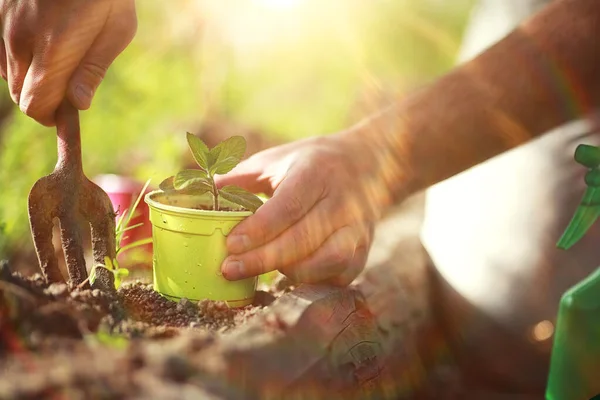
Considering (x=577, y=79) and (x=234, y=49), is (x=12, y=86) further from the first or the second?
(x=234, y=49)

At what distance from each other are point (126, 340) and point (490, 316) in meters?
1.54

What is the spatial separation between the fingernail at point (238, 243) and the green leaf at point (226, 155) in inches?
7.2

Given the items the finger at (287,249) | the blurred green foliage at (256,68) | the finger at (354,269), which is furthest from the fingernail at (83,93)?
the blurred green foliage at (256,68)

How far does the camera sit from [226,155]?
1.39 meters

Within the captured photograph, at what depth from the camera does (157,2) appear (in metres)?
4.69

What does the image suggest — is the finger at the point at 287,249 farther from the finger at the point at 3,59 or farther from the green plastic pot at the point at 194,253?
the finger at the point at 3,59

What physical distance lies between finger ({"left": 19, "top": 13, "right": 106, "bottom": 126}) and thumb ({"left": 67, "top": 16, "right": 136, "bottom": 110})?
1 cm

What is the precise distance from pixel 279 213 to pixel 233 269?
0.15 metres

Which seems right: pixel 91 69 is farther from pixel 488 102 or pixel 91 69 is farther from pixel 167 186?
pixel 488 102

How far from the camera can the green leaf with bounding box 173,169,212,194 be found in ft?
4.34

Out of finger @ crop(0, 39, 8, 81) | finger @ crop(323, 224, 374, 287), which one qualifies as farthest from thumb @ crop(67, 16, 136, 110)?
finger @ crop(323, 224, 374, 287)

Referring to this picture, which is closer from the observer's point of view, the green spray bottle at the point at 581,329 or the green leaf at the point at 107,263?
the green spray bottle at the point at 581,329

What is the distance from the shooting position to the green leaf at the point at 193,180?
4.34ft

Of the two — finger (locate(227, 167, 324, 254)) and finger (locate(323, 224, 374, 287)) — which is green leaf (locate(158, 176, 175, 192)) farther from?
finger (locate(323, 224, 374, 287))
